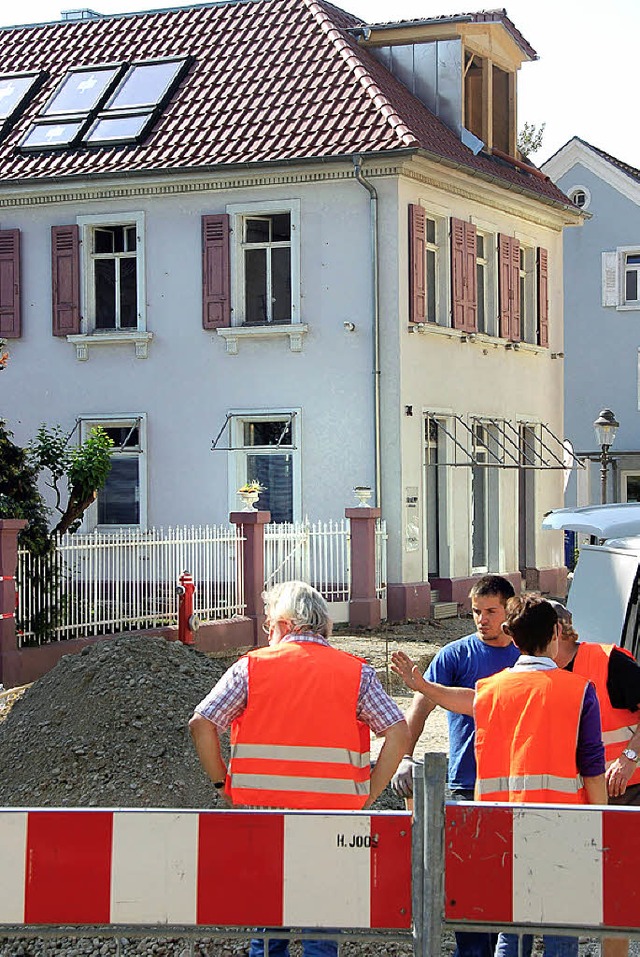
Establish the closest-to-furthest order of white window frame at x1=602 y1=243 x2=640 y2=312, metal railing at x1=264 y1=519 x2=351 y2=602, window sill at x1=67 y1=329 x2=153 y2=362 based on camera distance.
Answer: metal railing at x1=264 y1=519 x2=351 y2=602 → window sill at x1=67 y1=329 x2=153 y2=362 → white window frame at x1=602 y1=243 x2=640 y2=312

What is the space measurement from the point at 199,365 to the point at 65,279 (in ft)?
→ 7.80

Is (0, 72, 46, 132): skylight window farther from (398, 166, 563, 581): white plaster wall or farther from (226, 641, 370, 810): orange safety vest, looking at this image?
(226, 641, 370, 810): orange safety vest

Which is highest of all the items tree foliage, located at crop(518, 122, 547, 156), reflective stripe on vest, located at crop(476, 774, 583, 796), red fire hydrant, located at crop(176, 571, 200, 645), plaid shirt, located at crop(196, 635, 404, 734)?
tree foliage, located at crop(518, 122, 547, 156)

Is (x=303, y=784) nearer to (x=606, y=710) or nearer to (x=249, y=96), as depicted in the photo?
(x=606, y=710)

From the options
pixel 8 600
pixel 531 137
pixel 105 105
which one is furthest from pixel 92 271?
pixel 531 137

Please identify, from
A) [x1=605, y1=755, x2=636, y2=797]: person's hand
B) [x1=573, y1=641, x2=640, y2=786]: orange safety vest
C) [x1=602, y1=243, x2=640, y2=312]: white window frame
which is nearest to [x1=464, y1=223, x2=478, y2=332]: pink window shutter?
[x1=602, y1=243, x2=640, y2=312]: white window frame

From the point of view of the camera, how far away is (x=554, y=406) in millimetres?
29250

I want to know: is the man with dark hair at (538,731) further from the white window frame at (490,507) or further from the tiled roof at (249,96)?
the white window frame at (490,507)

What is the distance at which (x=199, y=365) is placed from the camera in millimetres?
24828

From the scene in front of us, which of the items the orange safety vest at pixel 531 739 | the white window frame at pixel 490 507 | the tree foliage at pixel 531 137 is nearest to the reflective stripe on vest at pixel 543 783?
the orange safety vest at pixel 531 739

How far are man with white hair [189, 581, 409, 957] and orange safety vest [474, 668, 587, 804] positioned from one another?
315mm

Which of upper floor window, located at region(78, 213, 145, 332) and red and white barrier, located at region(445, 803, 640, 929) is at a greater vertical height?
upper floor window, located at region(78, 213, 145, 332)

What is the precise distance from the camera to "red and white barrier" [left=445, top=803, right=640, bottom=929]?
16.7ft

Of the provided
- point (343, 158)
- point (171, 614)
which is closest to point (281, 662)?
point (171, 614)
